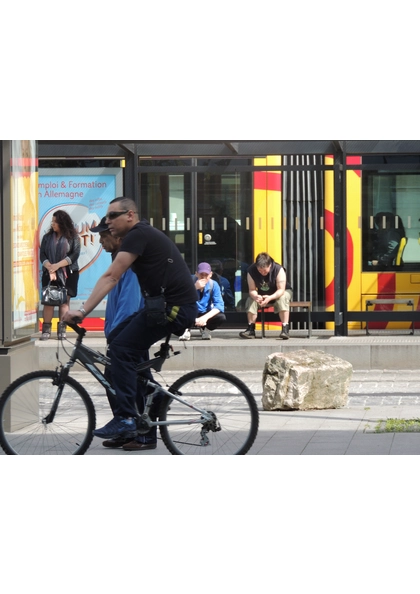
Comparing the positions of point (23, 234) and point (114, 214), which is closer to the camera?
point (114, 214)

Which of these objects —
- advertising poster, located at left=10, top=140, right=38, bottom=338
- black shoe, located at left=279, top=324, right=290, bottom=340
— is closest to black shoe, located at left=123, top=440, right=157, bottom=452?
advertising poster, located at left=10, top=140, right=38, bottom=338

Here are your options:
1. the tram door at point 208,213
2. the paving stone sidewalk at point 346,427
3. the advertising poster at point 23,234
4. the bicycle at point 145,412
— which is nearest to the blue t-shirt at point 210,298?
the tram door at point 208,213

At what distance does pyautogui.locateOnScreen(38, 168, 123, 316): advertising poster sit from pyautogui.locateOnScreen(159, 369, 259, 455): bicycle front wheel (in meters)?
8.16

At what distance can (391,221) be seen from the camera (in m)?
14.6

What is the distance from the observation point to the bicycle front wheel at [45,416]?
6.53 meters

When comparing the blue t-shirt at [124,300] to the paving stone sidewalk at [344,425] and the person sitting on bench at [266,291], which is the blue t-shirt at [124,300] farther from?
the person sitting on bench at [266,291]

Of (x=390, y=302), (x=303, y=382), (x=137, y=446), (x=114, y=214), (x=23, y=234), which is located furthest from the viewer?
(x=390, y=302)

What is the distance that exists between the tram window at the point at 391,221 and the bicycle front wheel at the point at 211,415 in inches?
335

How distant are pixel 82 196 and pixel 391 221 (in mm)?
4213

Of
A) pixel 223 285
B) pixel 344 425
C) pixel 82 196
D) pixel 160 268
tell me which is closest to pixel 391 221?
pixel 223 285

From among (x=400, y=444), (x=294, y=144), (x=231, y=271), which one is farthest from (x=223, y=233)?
(x=400, y=444)

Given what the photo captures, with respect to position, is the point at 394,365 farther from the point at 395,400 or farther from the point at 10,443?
the point at 10,443

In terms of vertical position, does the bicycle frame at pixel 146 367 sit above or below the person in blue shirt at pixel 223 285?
below

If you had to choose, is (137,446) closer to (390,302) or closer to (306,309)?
(306,309)
